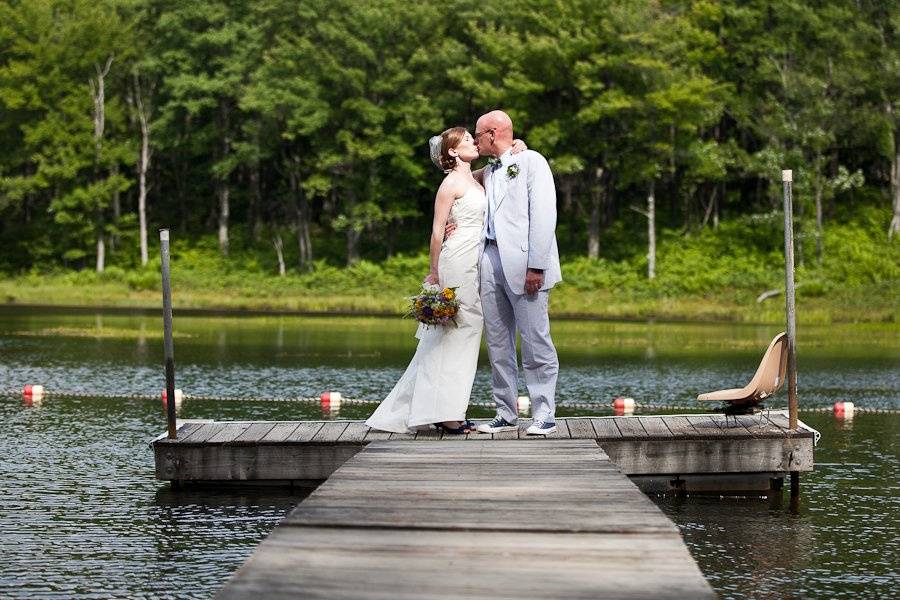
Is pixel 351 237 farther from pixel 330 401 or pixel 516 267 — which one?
pixel 516 267

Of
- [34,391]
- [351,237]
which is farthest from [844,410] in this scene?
[351,237]

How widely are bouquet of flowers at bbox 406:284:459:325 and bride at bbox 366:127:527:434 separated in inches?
5.5

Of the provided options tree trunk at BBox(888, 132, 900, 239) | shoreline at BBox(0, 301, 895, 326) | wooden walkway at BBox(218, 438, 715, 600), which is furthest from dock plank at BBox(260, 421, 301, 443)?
tree trunk at BBox(888, 132, 900, 239)

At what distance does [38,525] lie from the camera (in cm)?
1200

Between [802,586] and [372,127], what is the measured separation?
49856 mm

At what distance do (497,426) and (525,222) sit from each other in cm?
185

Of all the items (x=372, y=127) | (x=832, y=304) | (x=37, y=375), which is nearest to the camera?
(x=37, y=375)

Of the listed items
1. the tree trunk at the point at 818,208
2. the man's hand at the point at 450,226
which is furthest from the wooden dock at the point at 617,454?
A: the tree trunk at the point at 818,208

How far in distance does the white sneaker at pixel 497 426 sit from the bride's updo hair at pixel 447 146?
89.7 inches

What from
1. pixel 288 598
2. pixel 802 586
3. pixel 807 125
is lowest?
pixel 802 586

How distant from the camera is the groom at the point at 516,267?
1241 cm

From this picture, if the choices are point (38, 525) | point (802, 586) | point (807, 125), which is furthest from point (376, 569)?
point (807, 125)

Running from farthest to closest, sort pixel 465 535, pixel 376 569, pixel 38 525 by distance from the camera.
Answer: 1. pixel 38 525
2. pixel 465 535
3. pixel 376 569

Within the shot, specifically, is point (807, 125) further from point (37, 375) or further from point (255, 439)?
point (255, 439)
